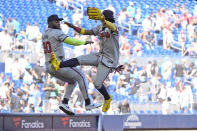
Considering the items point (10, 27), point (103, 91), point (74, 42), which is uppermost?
point (10, 27)

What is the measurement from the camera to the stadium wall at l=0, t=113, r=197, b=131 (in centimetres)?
1499

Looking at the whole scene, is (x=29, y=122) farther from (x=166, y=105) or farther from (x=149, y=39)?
(x=149, y=39)

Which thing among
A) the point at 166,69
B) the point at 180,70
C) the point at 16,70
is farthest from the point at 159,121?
the point at 16,70

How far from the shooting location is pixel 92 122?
15.8 m

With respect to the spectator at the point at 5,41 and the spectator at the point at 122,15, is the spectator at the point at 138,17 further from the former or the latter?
the spectator at the point at 5,41

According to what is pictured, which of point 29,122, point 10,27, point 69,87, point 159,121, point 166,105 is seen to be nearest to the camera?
point 69,87

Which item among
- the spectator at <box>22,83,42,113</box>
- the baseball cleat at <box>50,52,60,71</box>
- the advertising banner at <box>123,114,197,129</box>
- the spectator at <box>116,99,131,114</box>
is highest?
the baseball cleat at <box>50,52,60,71</box>

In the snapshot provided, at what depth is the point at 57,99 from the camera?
1620 centimetres

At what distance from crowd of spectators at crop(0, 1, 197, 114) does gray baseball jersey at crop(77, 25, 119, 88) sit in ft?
25.1

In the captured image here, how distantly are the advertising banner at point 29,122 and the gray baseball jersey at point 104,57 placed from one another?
6.98 metres

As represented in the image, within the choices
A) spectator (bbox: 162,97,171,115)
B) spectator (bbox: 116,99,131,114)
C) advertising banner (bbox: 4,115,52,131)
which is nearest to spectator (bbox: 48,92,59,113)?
advertising banner (bbox: 4,115,52,131)

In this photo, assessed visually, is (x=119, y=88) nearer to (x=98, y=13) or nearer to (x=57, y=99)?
(x=57, y=99)

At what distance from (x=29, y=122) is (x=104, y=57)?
24.3 ft

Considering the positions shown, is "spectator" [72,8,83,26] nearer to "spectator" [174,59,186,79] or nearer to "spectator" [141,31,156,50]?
"spectator" [141,31,156,50]
